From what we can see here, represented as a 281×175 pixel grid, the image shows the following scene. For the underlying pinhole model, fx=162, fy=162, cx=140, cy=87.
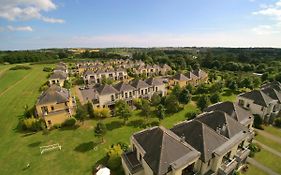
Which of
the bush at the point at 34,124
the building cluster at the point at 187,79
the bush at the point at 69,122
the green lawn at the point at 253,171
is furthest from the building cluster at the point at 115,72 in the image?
the green lawn at the point at 253,171

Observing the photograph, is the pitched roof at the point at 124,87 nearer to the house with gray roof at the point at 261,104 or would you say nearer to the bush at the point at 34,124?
the bush at the point at 34,124

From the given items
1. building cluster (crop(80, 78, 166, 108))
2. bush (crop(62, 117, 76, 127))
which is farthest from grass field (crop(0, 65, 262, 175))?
building cluster (crop(80, 78, 166, 108))

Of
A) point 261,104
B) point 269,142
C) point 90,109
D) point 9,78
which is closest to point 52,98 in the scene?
point 90,109

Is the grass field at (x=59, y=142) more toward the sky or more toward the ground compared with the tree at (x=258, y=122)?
more toward the ground

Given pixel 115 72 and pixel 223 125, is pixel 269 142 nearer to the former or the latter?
pixel 223 125

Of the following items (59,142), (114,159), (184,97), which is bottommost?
(59,142)

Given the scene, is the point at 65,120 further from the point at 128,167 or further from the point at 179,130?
the point at 179,130

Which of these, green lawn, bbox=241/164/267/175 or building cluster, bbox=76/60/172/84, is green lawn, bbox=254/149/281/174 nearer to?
green lawn, bbox=241/164/267/175
